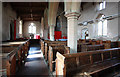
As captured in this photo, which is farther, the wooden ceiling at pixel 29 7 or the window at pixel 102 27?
the window at pixel 102 27

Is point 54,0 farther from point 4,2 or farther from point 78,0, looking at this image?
point 4,2

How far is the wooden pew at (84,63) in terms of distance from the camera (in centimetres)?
172

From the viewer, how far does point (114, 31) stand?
9.12 metres

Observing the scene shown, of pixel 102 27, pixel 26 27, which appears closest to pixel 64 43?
pixel 102 27

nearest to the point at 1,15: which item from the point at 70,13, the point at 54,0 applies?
the point at 54,0

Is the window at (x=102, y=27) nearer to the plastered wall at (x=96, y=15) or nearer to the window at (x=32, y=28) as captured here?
the plastered wall at (x=96, y=15)

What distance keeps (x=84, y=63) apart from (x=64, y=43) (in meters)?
2.24

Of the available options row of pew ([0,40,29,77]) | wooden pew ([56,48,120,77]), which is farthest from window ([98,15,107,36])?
row of pew ([0,40,29,77])

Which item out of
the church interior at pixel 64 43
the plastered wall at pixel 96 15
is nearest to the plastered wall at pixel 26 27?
the church interior at pixel 64 43

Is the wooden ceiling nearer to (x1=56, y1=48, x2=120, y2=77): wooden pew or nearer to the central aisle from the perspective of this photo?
the central aisle

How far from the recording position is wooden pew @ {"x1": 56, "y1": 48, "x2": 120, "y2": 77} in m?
1.72

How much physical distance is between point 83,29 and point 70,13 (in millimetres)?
10964

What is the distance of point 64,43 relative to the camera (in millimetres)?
4297

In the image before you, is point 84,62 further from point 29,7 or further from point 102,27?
point 29,7
